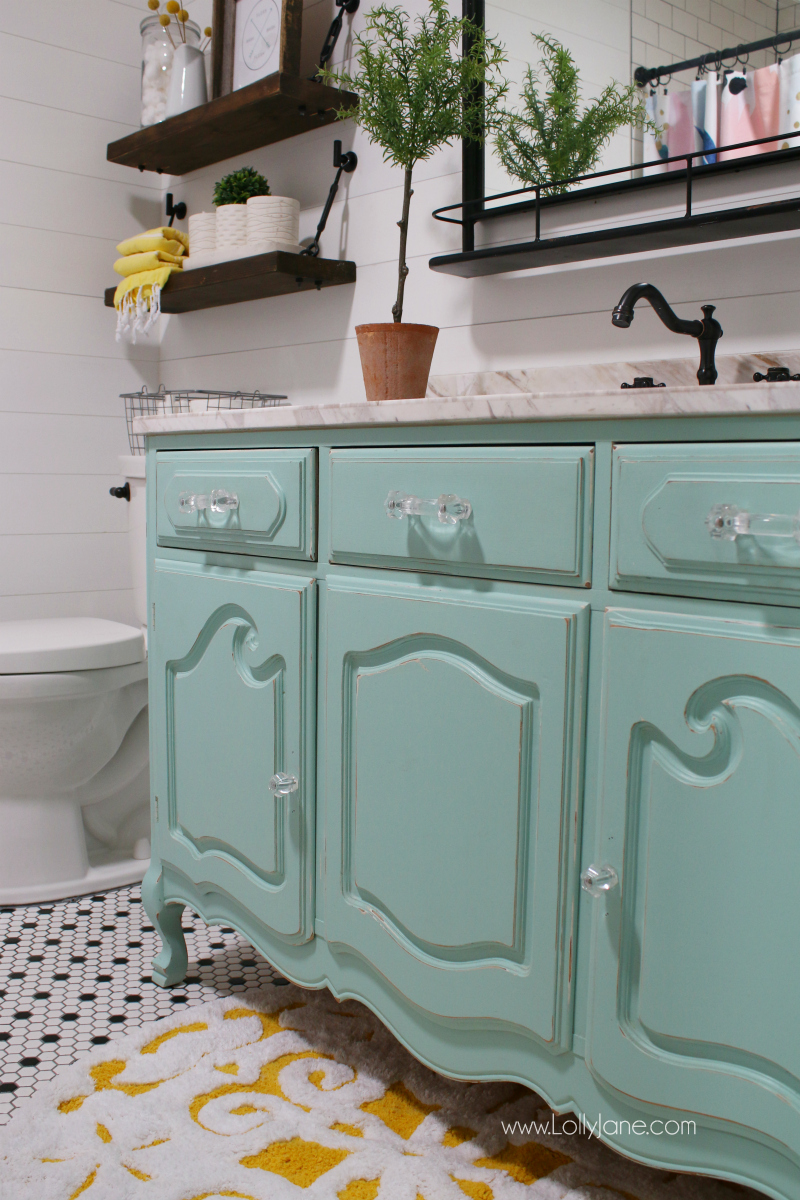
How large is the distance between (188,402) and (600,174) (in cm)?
114

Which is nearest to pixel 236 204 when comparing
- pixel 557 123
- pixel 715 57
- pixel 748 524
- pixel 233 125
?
pixel 233 125

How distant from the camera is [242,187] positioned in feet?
6.35

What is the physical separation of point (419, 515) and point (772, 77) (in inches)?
29.1

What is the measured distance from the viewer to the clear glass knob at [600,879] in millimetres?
891

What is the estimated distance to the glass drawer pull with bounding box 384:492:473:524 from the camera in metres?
0.98

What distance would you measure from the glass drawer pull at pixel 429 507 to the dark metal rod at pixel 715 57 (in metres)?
0.74

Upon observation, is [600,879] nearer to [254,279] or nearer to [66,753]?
[66,753]

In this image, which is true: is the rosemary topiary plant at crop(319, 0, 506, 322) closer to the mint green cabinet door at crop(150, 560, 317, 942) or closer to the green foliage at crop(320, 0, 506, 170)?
the green foliage at crop(320, 0, 506, 170)

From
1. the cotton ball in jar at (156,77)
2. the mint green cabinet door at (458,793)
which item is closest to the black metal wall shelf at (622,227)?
the mint green cabinet door at (458,793)

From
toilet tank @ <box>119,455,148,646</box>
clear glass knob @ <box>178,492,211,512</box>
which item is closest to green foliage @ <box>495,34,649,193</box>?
clear glass knob @ <box>178,492,211,512</box>

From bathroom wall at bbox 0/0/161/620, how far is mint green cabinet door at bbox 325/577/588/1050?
1.42 m

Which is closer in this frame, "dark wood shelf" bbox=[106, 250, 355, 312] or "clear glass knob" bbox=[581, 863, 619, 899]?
"clear glass knob" bbox=[581, 863, 619, 899]

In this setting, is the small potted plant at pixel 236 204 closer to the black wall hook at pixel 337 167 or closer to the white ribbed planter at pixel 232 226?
the white ribbed planter at pixel 232 226

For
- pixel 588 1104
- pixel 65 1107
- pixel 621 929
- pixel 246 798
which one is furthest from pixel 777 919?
pixel 65 1107
